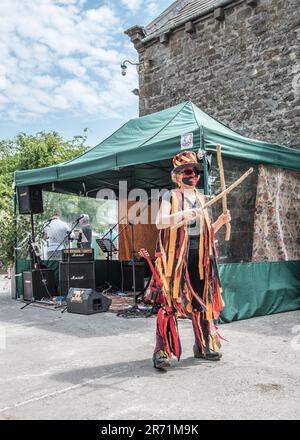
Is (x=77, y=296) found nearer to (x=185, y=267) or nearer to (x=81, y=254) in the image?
(x=81, y=254)

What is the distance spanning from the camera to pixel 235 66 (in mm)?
9883

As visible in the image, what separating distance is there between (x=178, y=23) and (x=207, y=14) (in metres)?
0.84

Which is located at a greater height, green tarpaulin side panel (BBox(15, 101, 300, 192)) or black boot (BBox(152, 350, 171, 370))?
green tarpaulin side panel (BBox(15, 101, 300, 192))

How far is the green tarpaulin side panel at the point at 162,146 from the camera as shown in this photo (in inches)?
240

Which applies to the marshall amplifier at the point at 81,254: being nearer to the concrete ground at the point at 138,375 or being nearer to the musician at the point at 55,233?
the musician at the point at 55,233

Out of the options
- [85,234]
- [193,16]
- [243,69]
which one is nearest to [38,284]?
[85,234]

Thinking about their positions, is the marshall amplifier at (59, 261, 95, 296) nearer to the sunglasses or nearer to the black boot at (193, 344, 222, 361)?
the black boot at (193, 344, 222, 361)

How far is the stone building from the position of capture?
29.0ft

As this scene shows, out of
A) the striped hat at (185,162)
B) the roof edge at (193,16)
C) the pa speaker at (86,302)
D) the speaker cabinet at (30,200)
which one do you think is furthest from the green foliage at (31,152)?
the striped hat at (185,162)

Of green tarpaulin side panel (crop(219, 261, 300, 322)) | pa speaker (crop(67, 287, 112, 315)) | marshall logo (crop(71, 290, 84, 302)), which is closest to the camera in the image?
green tarpaulin side panel (crop(219, 261, 300, 322))

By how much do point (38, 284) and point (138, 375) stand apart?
203 inches

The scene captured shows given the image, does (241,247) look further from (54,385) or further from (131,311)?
(54,385)

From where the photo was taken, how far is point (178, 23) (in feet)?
36.6

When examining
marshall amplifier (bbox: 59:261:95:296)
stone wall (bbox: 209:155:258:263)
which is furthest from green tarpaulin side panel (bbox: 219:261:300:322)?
marshall amplifier (bbox: 59:261:95:296)
